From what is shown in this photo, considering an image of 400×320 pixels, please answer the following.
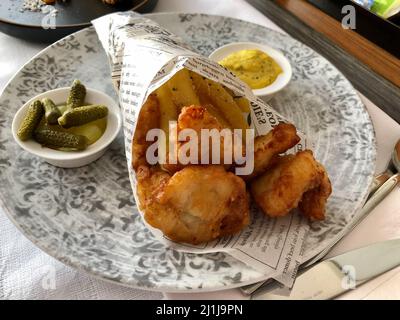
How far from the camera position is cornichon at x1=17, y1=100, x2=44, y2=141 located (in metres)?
1.39

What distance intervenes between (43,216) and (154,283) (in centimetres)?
40

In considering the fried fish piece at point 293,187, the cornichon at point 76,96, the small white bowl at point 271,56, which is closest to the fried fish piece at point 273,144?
the fried fish piece at point 293,187

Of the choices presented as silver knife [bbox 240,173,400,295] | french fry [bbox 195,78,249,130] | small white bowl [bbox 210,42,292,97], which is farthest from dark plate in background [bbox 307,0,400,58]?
french fry [bbox 195,78,249,130]

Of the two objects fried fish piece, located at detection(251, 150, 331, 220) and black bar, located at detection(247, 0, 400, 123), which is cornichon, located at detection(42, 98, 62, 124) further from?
black bar, located at detection(247, 0, 400, 123)

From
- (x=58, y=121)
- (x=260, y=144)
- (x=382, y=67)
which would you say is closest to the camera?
(x=260, y=144)

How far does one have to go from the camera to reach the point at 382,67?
6.05 ft

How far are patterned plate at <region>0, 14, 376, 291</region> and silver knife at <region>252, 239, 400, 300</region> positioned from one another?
0.17ft

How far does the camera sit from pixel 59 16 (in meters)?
1.91

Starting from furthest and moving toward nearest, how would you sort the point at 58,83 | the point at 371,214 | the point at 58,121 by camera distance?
the point at 58,83
the point at 58,121
the point at 371,214

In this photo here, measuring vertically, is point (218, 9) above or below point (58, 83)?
above

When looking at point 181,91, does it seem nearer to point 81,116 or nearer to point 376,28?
point 81,116

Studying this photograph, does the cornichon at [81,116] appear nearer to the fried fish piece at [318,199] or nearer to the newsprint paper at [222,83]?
the newsprint paper at [222,83]
